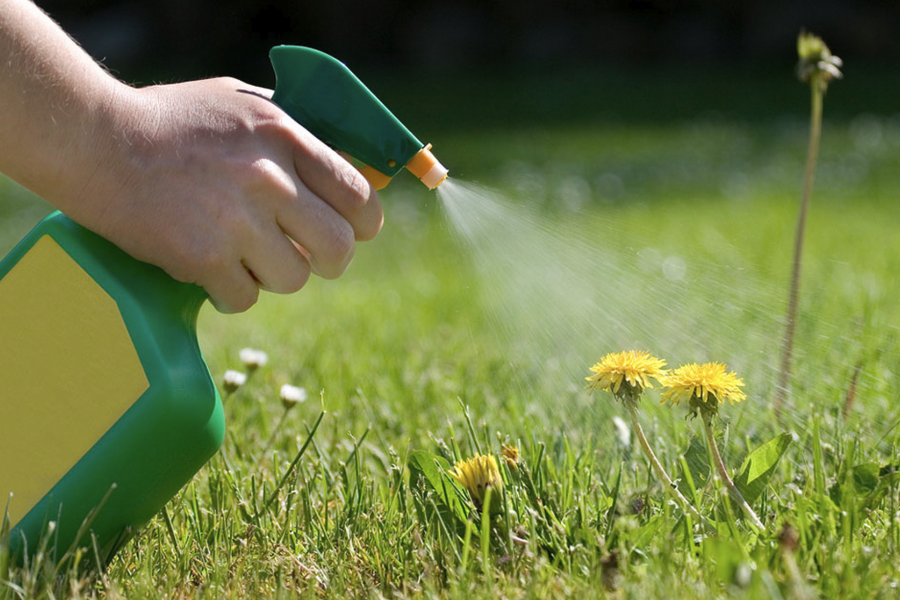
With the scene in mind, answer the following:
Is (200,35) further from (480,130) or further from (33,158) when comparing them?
(33,158)

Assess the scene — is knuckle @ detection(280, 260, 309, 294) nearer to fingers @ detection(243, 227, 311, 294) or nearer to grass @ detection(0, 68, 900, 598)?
fingers @ detection(243, 227, 311, 294)

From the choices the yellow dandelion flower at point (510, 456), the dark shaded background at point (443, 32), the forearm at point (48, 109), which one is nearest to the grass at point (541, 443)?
the yellow dandelion flower at point (510, 456)

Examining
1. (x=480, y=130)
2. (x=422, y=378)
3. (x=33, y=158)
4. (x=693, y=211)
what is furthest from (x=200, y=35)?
(x=33, y=158)

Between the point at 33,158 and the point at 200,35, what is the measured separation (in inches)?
400

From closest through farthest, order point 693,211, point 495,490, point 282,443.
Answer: point 495,490 → point 282,443 → point 693,211

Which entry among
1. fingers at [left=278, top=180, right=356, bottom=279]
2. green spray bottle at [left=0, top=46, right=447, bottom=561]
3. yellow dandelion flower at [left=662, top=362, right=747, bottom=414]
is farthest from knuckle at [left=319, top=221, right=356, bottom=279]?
yellow dandelion flower at [left=662, top=362, right=747, bottom=414]

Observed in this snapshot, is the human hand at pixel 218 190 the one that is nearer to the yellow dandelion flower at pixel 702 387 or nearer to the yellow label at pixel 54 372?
the yellow label at pixel 54 372

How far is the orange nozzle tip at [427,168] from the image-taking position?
121 centimetres

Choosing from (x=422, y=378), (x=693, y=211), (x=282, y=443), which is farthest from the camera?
(x=693, y=211)

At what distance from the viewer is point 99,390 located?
1.10 m

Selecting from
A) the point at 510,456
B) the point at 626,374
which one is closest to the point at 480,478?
the point at 510,456

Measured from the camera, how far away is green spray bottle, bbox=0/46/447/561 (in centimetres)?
108

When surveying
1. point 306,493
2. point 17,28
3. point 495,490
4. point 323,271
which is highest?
point 17,28

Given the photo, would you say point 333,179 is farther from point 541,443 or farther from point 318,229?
point 541,443
